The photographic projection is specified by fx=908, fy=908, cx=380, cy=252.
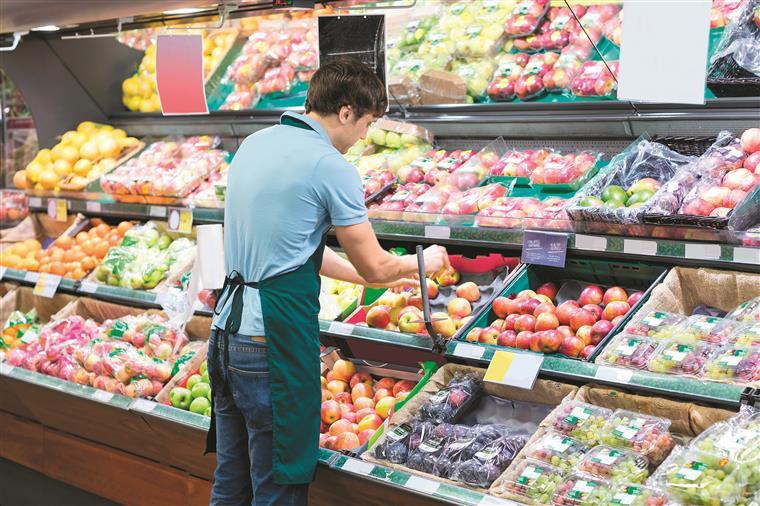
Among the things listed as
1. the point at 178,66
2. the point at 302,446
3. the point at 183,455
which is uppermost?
the point at 178,66

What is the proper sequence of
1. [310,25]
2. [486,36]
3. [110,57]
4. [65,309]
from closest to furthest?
1. [486,36]
2. [65,309]
3. [310,25]
4. [110,57]

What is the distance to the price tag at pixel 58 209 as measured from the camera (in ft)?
18.2

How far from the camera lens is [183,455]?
380 cm

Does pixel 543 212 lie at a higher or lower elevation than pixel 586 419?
higher

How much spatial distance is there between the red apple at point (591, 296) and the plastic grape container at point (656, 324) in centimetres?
29

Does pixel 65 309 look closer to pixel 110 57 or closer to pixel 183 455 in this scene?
pixel 183 455

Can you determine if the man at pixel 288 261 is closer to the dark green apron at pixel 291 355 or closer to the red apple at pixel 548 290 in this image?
the dark green apron at pixel 291 355

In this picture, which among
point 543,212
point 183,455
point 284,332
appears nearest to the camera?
point 284,332

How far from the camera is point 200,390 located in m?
3.77

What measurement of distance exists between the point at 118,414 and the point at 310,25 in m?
2.58

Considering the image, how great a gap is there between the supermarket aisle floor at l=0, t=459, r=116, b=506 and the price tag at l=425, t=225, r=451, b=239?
2.14 meters

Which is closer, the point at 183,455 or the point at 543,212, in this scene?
Answer: the point at 543,212

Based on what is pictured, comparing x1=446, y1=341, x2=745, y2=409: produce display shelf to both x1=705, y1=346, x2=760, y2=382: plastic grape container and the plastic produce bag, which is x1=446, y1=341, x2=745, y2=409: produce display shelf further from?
the plastic produce bag

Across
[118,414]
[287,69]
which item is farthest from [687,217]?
[287,69]
